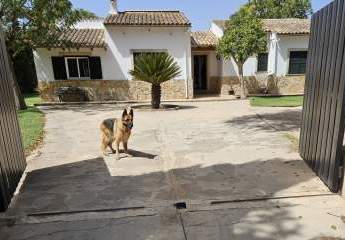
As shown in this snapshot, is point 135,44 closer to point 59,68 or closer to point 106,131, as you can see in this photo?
point 59,68

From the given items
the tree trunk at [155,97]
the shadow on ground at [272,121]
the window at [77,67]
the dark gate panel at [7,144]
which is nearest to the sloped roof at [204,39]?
the window at [77,67]

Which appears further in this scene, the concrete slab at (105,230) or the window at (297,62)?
the window at (297,62)

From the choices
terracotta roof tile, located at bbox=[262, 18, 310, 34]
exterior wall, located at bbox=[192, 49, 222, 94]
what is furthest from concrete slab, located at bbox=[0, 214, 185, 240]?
terracotta roof tile, located at bbox=[262, 18, 310, 34]

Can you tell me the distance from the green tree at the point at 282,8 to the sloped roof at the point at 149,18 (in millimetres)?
19926

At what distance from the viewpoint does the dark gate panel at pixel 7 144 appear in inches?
158

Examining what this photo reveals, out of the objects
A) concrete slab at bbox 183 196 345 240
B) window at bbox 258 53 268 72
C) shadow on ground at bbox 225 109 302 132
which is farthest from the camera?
window at bbox 258 53 268 72

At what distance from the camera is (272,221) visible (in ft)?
11.8

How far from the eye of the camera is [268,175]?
198 inches

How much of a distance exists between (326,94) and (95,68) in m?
14.8

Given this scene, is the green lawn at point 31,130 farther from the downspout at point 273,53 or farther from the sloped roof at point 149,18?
the downspout at point 273,53

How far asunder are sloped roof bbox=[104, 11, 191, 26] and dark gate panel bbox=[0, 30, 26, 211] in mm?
12848

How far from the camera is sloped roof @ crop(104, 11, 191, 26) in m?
16.8

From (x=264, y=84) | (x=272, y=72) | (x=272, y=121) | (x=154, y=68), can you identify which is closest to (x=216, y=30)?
(x=272, y=72)

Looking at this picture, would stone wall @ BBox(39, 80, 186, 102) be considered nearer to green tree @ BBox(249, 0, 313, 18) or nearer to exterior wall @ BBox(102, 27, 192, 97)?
exterior wall @ BBox(102, 27, 192, 97)
